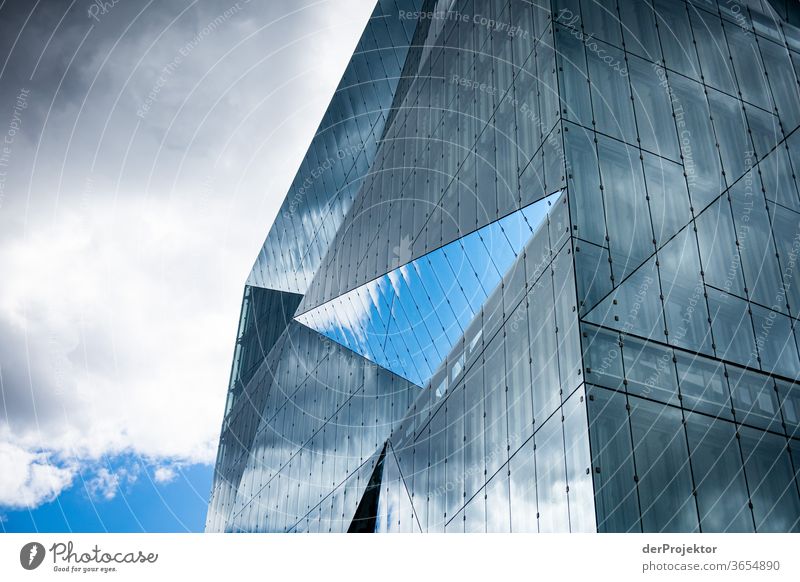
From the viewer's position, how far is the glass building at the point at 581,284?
15.2 meters

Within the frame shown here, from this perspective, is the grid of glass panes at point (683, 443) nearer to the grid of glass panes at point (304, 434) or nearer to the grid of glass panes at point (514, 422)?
the grid of glass panes at point (514, 422)

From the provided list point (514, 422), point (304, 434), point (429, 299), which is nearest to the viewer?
point (514, 422)

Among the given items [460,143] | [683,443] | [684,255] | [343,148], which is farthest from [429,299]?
[343,148]

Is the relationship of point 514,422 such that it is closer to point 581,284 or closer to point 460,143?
point 581,284

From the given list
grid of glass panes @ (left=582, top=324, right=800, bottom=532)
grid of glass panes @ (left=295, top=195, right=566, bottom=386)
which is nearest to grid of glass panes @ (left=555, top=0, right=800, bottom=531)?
grid of glass panes @ (left=582, top=324, right=800, bottom=532)

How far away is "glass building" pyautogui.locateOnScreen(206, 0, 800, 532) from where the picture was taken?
15227 millimetres

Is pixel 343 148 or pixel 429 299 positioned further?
pixel 343 148

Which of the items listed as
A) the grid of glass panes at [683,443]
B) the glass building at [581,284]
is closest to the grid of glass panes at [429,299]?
the glass building at [581,284]

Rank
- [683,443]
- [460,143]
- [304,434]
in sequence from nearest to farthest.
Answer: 1. [683,443]
2. [460,143]
3. [304,434]
